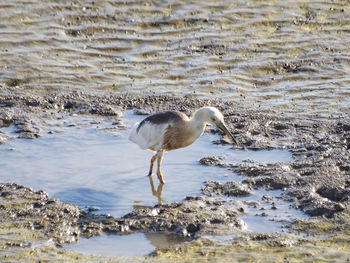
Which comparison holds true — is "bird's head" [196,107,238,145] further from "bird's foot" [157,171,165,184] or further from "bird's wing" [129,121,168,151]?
"bird's foot" [157,171,165,184]

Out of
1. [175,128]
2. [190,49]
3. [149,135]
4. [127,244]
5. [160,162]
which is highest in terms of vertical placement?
[190,49]

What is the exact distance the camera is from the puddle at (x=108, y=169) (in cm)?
773

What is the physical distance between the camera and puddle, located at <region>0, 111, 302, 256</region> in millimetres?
7730

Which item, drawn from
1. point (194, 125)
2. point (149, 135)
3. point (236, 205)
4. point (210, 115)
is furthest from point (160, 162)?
point (236, 205)

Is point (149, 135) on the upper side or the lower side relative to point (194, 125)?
lower

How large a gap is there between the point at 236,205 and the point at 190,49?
5.50 metres

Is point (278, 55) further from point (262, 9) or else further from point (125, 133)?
point (125, 133)

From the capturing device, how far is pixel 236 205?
7.80m

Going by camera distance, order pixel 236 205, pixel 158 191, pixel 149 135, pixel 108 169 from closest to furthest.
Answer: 1. pixel 236 205
2. pixel 158 191
3. pixel 149 135
4. pixel 108 169

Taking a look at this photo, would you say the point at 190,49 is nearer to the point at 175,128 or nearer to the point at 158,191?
the point at 175,128

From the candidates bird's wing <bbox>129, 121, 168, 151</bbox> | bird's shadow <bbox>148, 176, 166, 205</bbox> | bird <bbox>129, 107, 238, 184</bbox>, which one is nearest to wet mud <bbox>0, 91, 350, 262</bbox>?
bird's shadow <bbox>148, 176, 166, 205</bbox>

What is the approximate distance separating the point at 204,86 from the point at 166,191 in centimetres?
355

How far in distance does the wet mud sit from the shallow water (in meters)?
0.99

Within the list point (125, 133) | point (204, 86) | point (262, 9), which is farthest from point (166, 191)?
point (262, 9)
